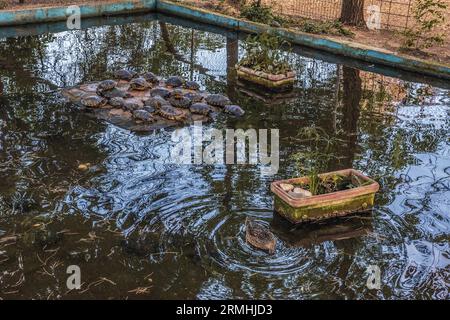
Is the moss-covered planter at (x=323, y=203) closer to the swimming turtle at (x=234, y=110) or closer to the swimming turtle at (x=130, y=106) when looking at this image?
the swimming turtle at (x=234, y=110)

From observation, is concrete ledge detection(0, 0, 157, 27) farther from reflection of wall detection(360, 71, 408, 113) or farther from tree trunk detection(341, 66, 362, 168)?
Answer: reflection of wall detection(360, 71, 408, 113)

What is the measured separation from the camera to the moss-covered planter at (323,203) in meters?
5.53

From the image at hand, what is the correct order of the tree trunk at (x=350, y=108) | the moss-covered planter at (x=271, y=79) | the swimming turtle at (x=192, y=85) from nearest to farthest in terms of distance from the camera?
the tree trunk at (x=350, y=108) → the swimming turtle at (x=192, y=85) → the moss-covered planter at (x=271, y=79)

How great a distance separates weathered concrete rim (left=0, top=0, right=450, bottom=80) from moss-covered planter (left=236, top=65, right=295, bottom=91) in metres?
2.54

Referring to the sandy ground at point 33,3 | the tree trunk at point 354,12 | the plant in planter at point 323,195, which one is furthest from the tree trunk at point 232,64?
the sandy ground at point 33,3

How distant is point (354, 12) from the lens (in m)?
13.7

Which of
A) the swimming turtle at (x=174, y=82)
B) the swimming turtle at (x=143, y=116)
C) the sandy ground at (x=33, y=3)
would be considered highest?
the sandy ground at (x=33, y=3)

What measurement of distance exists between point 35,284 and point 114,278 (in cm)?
65

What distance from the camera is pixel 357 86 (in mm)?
9984

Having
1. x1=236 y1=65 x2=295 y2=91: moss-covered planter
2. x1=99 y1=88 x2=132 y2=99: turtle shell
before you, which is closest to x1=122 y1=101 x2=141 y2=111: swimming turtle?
x1=99 y1=88 x2=132 y2=99: turtle shell

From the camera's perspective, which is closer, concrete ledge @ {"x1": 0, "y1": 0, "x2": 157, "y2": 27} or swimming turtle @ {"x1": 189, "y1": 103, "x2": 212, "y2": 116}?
swimming turtle @ {"x1": 189, "y1": 103, "x2": 212, "y2": 116}

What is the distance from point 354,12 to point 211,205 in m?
9.51

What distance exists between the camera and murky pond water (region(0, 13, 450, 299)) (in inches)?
187
